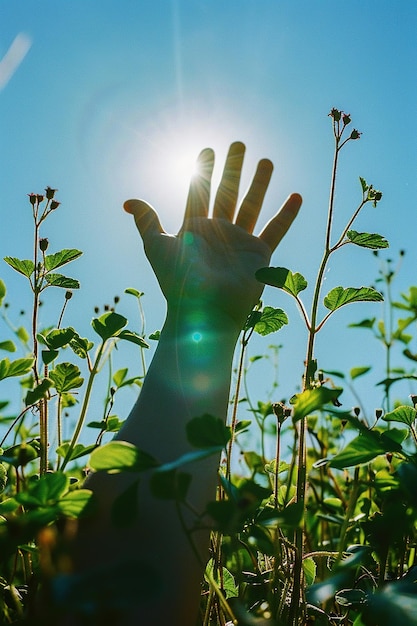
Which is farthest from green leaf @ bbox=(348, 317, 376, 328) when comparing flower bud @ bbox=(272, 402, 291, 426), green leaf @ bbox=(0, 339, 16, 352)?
green leaf @ bbox=(0, 339, 16, 352)

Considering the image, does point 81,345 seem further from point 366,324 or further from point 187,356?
point 366,324

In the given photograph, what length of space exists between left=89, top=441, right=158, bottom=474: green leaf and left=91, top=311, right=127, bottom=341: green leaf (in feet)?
2.05

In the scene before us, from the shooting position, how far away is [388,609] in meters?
0.51

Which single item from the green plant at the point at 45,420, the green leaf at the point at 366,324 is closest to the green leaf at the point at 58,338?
the green plant at the point at 45,420

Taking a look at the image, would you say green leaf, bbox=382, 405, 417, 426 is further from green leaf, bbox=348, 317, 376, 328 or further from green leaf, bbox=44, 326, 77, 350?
green leaf, bbox=348, 317, 376, 328

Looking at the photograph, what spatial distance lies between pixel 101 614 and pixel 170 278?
1037 mm

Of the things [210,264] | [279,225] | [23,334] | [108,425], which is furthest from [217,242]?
[23,334]

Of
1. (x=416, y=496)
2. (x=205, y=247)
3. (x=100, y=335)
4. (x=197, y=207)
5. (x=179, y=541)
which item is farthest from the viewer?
(x=197, y=207)

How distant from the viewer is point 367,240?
1308mm

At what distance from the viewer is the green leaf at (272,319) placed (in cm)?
142

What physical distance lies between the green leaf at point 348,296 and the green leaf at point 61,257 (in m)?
0.64

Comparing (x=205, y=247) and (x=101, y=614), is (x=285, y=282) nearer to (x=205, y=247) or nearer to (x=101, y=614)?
(x=205, y=247)

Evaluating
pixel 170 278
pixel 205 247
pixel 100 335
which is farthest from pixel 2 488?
pixel 205 247

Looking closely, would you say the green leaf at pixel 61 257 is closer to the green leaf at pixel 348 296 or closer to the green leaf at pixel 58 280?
the green leaf at pixel 58 280
